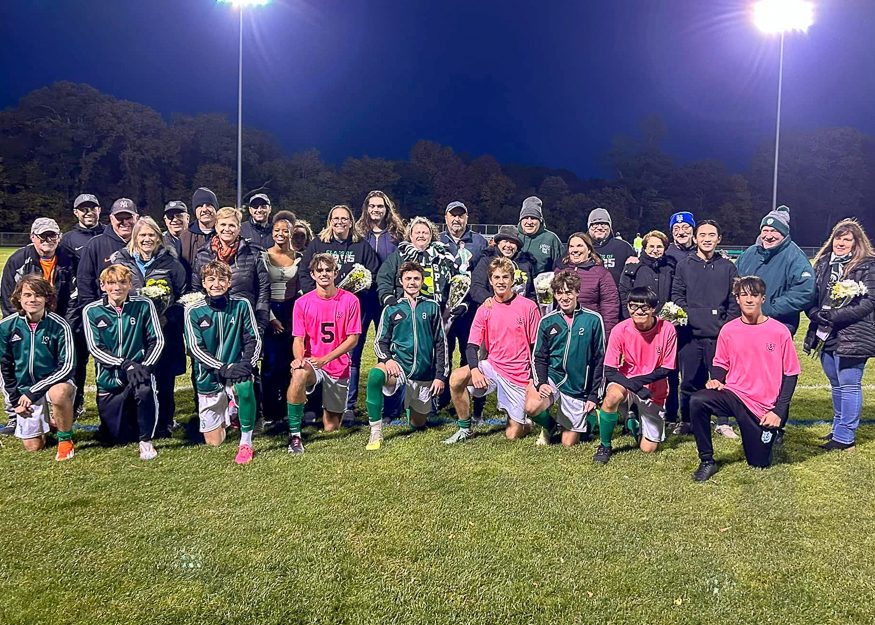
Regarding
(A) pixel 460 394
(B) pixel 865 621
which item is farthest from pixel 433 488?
(B) pixel 865 621

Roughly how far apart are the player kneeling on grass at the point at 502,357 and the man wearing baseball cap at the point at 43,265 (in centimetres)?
333

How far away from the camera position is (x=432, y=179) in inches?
2357

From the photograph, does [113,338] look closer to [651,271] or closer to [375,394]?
[375,394]

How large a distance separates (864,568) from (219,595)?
307 centimetres

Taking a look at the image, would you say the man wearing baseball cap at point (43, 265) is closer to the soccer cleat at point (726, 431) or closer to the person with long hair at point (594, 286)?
the person with long hair at point (594, 286)

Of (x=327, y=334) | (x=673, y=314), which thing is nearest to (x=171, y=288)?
(x=327, y=334)

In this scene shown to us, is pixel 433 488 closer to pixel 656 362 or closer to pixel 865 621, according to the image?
pixel 656 362

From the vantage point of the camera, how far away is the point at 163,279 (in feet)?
16.1

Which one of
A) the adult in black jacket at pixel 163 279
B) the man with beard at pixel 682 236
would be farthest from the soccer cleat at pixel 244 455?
the man with beard at pixel 682 236

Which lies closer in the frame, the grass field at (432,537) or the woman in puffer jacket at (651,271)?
the grass field at (432,537)

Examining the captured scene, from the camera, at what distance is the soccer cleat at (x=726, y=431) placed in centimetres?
507

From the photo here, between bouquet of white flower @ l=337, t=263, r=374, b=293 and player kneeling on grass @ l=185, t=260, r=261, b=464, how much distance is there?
94 cm

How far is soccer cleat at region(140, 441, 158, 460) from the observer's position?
14.5 ft

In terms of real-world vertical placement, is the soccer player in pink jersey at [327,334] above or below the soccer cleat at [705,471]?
above
